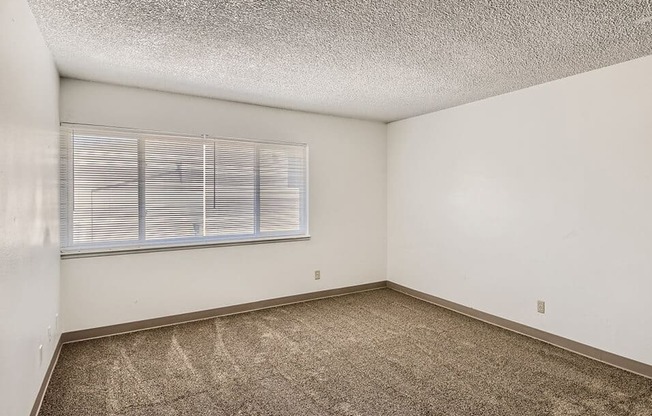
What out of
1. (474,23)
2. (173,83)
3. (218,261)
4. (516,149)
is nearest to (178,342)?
(218,261)

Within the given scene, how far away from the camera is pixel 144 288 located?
145 inches

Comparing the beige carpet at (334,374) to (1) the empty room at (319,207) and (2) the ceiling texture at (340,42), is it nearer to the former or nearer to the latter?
(1) the empty room at (319,207)

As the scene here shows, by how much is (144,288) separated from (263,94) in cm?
237

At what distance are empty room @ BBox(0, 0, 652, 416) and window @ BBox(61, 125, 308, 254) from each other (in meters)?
0.02

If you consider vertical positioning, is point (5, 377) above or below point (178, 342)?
above

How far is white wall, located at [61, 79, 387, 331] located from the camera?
11.3ft

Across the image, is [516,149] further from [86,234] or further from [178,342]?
[86,234]

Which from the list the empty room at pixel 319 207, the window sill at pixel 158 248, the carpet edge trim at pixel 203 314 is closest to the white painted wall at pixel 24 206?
the empty room at pixel 319 207

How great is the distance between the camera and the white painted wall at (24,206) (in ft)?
5.47

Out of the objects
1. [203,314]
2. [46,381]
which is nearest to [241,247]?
[203,314]

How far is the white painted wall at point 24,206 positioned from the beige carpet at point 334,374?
0.52 m

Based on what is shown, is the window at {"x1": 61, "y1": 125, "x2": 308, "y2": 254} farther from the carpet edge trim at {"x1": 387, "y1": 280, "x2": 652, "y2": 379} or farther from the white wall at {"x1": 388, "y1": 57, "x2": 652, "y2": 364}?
the carpet edge trim at {"x1": 387, "y1": 280, "x2": 652, "y2": 379}

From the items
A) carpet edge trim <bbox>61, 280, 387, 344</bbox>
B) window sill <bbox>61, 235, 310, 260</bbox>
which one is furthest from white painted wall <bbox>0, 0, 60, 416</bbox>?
carpet edge trim <bbox>61, 280, 387, 344</bbox>

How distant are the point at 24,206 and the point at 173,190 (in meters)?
1.86
